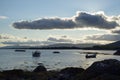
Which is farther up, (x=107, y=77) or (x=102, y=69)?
(x=102, y=69)

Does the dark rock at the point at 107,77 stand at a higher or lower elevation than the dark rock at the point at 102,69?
lower

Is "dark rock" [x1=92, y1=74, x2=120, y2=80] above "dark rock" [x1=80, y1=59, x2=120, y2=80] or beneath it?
beneath

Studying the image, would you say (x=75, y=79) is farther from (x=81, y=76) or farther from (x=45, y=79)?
(x=45, y=79)

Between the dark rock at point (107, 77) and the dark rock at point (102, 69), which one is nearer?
the dark rock at point (107, 77)

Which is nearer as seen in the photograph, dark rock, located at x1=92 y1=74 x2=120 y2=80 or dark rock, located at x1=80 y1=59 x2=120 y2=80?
dark rock, located at x1=92 y1=74 x2=120 y2=80

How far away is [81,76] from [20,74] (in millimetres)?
15210

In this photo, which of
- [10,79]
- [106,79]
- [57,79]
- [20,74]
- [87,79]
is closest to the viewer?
[106,79]

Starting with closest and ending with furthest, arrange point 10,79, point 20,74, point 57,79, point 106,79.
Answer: point 106,79 < point 57,79 < point 10,79 < point 20,74

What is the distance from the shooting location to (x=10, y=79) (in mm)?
36750

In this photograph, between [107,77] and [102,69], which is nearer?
[107,77]

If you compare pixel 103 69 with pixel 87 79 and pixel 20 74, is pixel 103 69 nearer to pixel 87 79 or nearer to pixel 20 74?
pixel 87 79

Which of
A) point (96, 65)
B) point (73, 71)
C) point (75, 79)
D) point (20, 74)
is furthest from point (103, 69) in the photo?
point (20, 74)

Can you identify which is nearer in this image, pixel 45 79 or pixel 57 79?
pixel 57 79

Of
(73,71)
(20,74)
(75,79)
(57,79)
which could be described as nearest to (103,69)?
(75,79)
